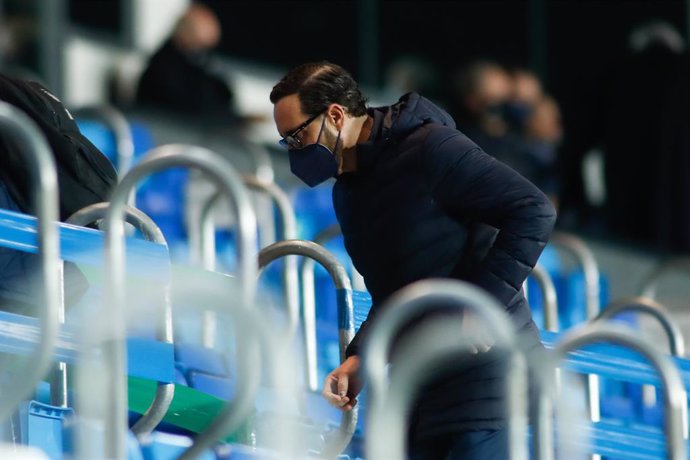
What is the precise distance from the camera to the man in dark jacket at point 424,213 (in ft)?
12.0

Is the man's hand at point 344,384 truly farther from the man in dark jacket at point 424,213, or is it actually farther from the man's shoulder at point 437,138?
the man's shoulder at point 437,138

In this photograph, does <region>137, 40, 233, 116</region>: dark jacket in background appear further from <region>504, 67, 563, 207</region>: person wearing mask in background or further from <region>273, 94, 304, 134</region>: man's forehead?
<region>273, 94, 304, 134</region>: man's forehead

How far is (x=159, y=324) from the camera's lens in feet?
13.4

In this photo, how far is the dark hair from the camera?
3.84 metres

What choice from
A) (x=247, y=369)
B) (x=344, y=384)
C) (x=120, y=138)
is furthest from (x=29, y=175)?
(x=120, y=138)

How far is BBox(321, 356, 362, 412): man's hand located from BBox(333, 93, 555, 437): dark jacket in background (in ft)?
0.38

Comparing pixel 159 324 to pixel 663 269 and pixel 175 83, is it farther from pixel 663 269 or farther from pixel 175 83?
pixel 175 83

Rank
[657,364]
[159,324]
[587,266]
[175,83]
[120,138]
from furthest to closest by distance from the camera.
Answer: [175,83] < [120,138] < [587,266] < [159,324] < [657,364]

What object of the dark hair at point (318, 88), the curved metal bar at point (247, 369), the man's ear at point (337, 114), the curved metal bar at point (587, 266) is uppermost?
the curved metal bar at point (587, 266)

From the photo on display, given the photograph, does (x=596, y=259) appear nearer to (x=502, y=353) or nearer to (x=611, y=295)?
(x=611, y=295)

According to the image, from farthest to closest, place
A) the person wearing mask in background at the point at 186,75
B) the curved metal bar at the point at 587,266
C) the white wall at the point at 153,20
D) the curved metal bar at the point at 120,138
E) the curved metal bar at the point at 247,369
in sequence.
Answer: the white wall at the point at 153,20
the person wearing mask in background at the point at 186,75
the curved metal bar at the point at 120,138
the curved metal bar at the point at 587,266
the curved metal bar at the point at 247,369

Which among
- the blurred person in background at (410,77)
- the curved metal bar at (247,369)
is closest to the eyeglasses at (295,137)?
the curved metal bar at (247,369)

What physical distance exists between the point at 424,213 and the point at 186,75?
5.30 m

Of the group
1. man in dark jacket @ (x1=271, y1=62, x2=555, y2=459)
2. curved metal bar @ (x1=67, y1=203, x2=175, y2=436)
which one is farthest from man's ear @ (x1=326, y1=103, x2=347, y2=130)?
curved metal bar @ (x1=67, y1=203, x2=175, y2=436)
